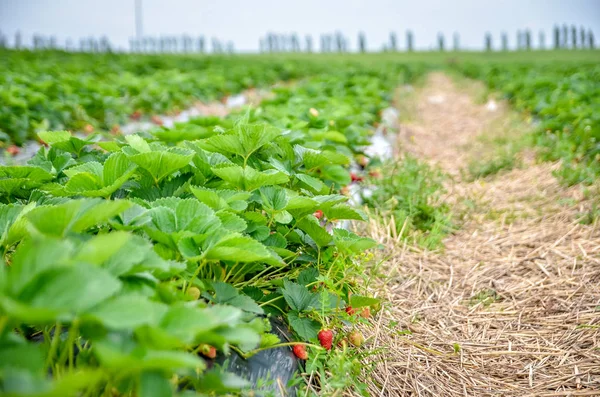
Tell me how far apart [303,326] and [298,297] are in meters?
0.09

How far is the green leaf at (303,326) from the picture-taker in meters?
1.46

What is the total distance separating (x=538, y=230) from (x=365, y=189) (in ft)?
3.54

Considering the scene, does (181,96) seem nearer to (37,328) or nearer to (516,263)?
(516,263)

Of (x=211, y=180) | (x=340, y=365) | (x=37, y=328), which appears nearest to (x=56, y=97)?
(x=211, y=180)

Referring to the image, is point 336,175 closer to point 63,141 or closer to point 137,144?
point 137,144

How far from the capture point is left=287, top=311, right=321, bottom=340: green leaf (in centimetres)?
146

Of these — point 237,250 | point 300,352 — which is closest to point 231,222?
point 237,250

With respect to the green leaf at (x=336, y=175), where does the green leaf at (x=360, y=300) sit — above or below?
below

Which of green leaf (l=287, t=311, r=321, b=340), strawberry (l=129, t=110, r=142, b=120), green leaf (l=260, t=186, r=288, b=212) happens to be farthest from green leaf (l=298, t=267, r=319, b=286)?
strawberry (l=129, t=110, r=142, b=120)

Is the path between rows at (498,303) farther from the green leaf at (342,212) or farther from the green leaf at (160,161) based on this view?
the green leaf at (160,161)

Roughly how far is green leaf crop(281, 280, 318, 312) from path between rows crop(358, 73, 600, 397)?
0.36 meters

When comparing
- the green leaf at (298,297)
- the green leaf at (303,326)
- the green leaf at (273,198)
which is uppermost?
the green leaf at (273,198)

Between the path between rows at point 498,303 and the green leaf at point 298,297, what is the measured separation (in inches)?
14.2

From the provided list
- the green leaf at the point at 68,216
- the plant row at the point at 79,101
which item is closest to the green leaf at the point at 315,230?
Answer: the green leaf at the point at 68,216
